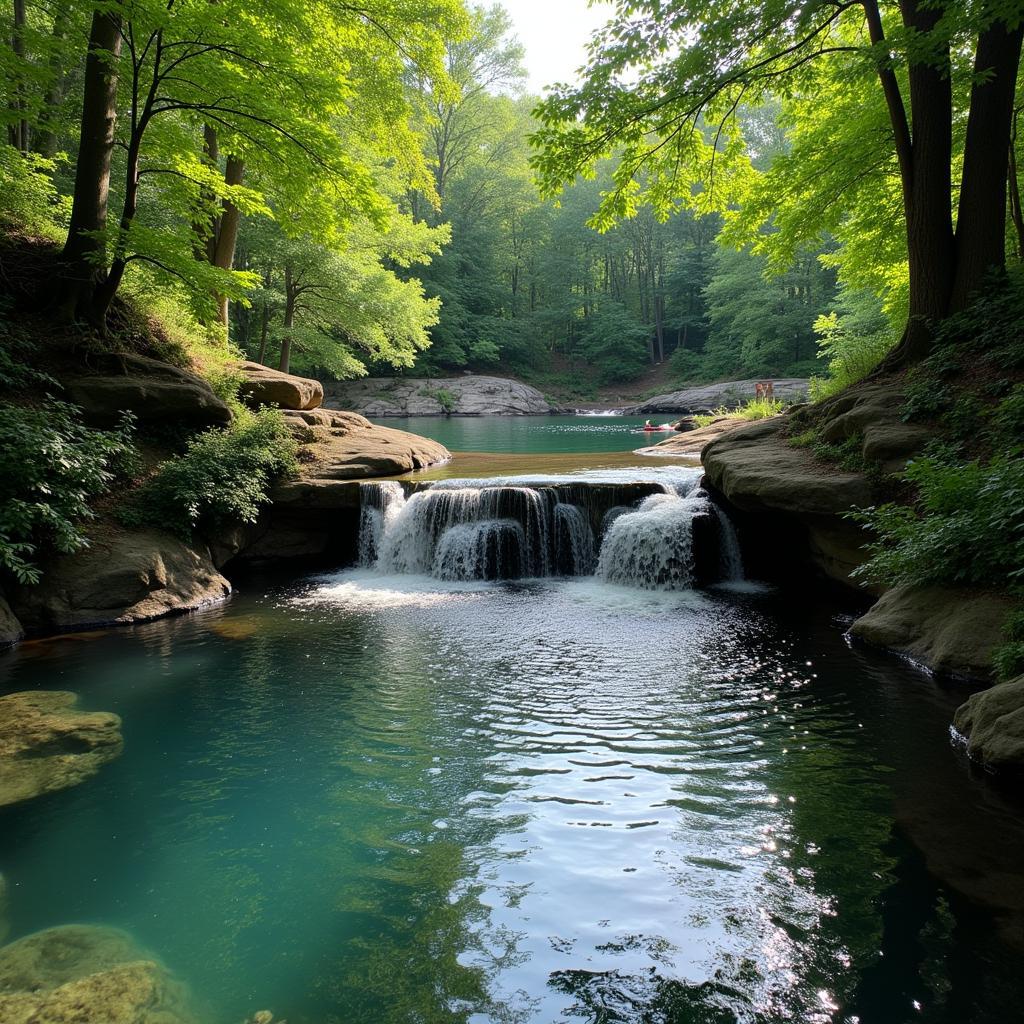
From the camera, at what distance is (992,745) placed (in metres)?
4.08

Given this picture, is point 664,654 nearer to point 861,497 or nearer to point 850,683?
point 850,683

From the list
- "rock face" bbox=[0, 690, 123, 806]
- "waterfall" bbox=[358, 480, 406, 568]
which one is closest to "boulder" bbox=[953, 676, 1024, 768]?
"rock face" bbox=[0, 690, 123, 806]

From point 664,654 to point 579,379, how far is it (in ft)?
136

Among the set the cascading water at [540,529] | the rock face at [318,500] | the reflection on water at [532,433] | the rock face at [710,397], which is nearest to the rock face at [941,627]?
the cascading water at [540,529]

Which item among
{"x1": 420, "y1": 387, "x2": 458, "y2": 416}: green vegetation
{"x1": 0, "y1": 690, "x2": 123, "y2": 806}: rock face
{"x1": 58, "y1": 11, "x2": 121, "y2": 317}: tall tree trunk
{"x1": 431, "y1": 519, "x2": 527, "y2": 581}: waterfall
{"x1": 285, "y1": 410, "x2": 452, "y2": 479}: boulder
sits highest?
{"x1": 420, "y1": 387, "x2": 458, "y2": 416}: green vegetation

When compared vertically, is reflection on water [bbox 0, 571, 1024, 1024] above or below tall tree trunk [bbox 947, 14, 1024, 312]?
below

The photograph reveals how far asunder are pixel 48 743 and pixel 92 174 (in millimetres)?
7548

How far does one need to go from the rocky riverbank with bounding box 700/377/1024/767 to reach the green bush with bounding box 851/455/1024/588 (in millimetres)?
250

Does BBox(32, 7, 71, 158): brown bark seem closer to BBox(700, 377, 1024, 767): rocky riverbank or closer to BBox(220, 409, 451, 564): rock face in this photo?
BBox(220, 409, 451, 564): rock face

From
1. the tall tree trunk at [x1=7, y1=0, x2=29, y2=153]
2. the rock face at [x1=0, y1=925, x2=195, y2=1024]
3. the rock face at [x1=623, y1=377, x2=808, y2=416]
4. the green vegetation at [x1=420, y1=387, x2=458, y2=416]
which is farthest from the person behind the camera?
the green vegetation at [x1=420, y1=387, x2=458, y2=416]

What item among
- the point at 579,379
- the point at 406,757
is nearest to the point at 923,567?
the point at 406,757

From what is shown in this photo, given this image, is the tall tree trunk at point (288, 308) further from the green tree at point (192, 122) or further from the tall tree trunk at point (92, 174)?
the tall tree trunk at point (92, 174)

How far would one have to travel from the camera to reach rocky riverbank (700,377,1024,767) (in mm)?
4594

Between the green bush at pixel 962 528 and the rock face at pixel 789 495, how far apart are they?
140 cm
